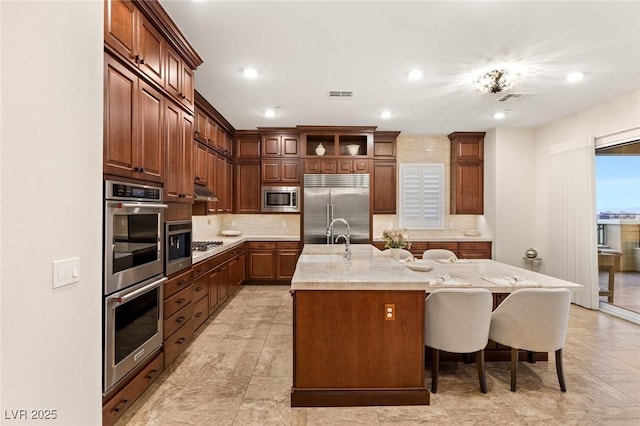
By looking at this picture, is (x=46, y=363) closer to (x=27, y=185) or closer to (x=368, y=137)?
(x=27, y=185)

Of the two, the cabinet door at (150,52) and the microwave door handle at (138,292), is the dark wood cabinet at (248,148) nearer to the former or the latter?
Result: the cabinet door at (150,52)

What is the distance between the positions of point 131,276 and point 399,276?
A: 179cm

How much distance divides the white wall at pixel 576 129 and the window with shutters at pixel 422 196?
1.62 meters

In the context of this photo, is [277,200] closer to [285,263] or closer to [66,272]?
[285,263]

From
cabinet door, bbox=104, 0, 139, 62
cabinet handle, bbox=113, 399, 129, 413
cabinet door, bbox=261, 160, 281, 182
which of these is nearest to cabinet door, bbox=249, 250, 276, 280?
cabinet door, bbox=261, 160, 281, 182

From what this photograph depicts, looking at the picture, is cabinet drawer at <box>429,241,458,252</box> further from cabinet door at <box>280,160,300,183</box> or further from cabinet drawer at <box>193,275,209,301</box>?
cabinet drawer at <box>193,275,209,301</box>

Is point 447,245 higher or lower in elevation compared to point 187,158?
lower

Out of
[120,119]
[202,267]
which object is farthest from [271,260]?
[120,119]

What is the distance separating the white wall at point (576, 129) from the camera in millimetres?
4086

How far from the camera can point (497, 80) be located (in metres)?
3.36

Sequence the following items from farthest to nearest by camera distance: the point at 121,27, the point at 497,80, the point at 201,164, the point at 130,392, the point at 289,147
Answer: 1. the point at 289,147
2. the point at 201,164
3. the point at 497,80
4. the point at 130,392
5. the point at 121,27

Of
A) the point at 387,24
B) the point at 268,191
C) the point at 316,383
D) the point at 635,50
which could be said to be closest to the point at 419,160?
the point at 268,191

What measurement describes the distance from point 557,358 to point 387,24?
2910 mm

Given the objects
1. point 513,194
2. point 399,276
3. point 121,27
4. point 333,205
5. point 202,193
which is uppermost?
point 121,27
